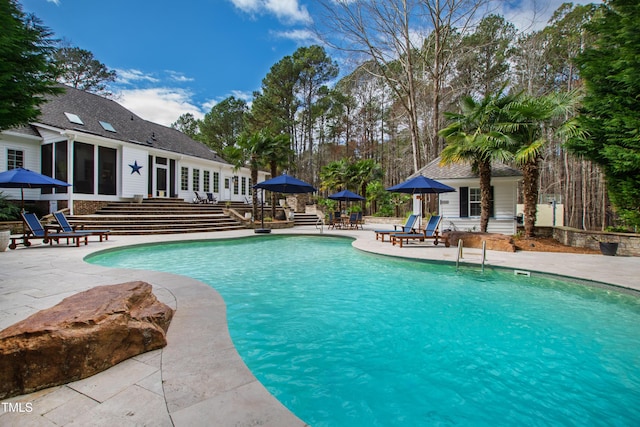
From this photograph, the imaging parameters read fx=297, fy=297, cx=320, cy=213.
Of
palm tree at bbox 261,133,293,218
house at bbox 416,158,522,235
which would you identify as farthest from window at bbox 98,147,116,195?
house at bbox 416,158,522,235

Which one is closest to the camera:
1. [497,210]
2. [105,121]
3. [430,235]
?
[430,235]

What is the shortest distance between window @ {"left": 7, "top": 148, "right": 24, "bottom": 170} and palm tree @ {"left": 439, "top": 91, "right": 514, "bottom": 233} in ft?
62.6

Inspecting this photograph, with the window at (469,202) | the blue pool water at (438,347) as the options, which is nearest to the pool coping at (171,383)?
the blue pool water at (438,347)

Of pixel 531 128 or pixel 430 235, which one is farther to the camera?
pixel 430 235

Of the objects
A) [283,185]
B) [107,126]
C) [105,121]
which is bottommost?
[283,185]

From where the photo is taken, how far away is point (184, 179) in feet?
66.5

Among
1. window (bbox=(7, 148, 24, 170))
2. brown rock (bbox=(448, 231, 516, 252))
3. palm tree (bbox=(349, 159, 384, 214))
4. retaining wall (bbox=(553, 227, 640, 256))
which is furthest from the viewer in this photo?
palm tree (bbox=(349, 159, 384, 214))

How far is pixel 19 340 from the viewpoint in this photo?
203 cm

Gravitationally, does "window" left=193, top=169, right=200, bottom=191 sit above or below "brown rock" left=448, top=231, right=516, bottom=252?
above

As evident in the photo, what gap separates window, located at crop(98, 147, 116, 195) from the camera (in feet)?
49.9

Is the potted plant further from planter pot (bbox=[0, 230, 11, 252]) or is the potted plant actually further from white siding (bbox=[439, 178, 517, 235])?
planter pot (bbox=[0, 230, 11, 252])

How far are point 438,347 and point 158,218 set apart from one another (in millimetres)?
14575

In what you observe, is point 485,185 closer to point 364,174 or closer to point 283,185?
point 283,185

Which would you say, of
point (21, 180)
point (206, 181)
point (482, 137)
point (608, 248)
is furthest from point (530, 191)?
point (206, 181)
